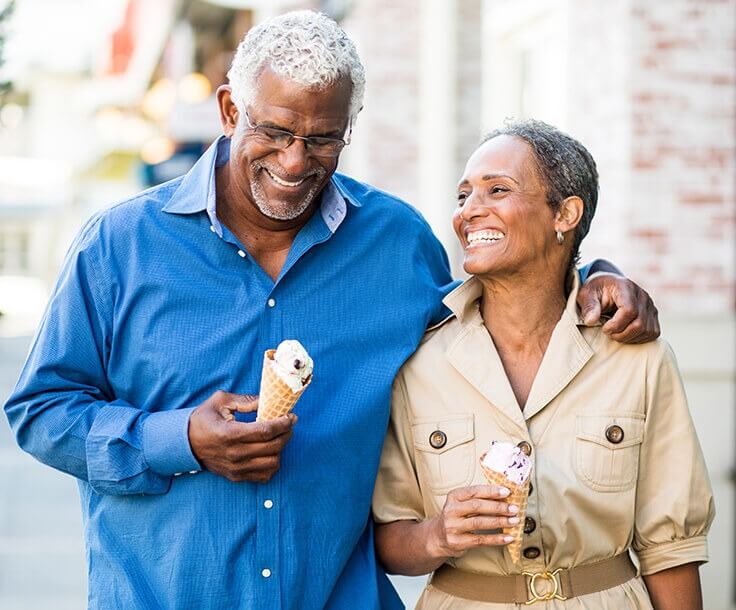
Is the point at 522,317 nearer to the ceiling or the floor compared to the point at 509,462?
nearer to the ceiling

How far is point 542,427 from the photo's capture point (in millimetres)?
3191

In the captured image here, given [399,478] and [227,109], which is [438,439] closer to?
[399,478]

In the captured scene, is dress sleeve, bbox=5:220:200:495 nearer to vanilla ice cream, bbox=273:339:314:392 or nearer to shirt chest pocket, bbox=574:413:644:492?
vanilla ice cream, bbox=273:339:314:392

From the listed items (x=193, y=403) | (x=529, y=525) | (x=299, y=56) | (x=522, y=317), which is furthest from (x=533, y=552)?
(x=299, y=56)

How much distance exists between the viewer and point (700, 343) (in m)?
6.25

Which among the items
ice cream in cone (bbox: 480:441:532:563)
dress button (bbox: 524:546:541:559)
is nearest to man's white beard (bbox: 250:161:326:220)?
ice cream in cone (bbox: 480:441:532:563)

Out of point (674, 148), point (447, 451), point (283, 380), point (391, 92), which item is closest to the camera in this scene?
point (283, 380)

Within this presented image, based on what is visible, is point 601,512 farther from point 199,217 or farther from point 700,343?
point 700,343

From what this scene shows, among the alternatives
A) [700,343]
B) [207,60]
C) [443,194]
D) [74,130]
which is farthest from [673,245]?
[74,130]

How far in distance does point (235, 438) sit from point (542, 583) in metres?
0.96

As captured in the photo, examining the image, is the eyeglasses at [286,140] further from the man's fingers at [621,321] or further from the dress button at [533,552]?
the dress button at [533,552]

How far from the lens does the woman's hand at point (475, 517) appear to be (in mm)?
2766

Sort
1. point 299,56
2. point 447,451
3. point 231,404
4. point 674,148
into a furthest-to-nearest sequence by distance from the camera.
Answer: point 674,148
point 447,451
point 299,56
point 231,404

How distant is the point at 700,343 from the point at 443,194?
347cm
